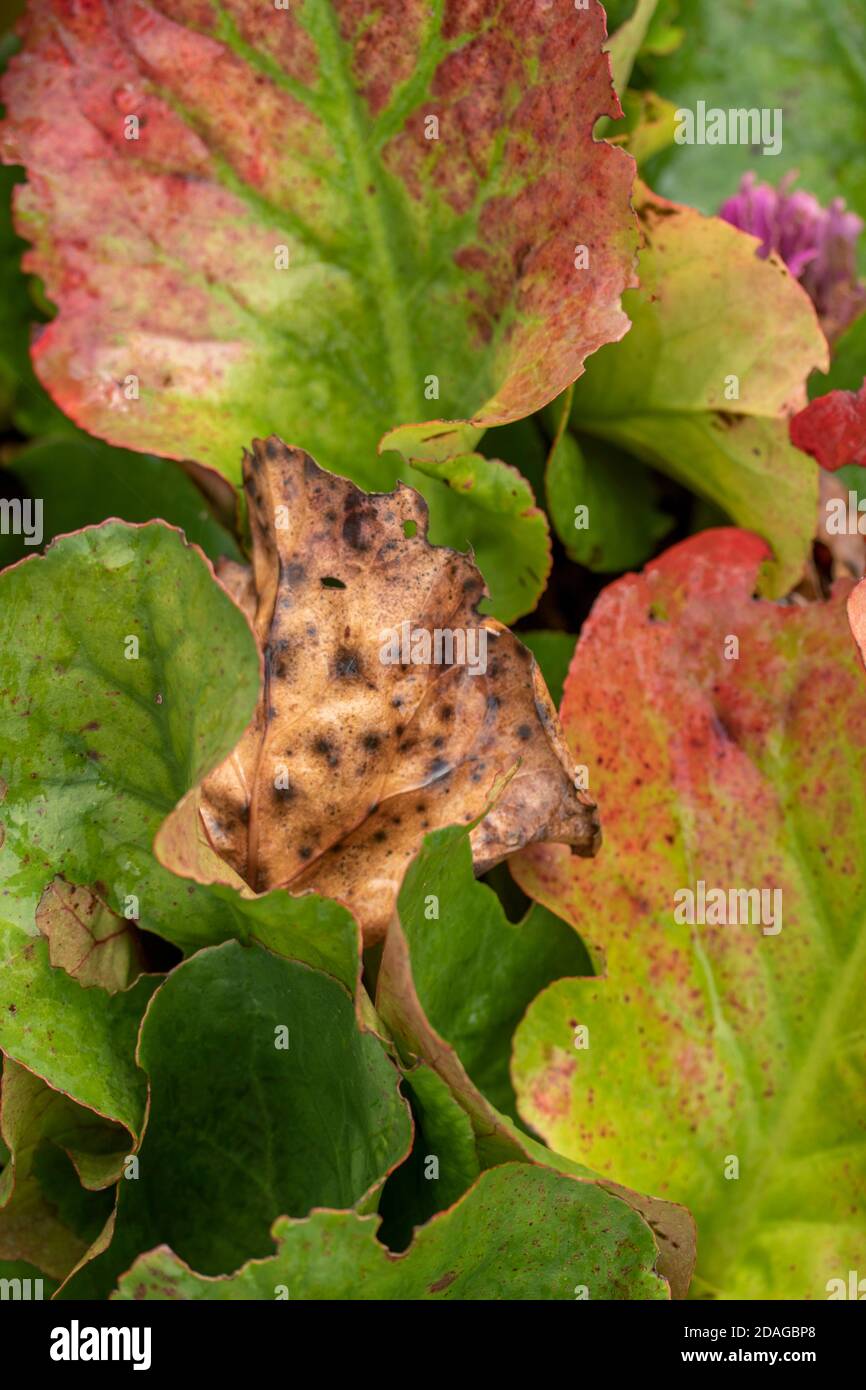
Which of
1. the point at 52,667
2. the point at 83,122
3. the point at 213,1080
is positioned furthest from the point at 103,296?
the point at 213,1080

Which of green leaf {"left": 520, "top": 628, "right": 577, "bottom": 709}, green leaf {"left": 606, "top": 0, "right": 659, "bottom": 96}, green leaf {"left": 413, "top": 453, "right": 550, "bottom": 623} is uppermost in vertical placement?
green leaf {"left": 606, "top": 0, "right": 659, "bottom": 96}

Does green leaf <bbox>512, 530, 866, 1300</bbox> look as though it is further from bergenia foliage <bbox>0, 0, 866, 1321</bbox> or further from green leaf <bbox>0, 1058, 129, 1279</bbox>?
green leaf <bbox>0, 1058, 129, 1279</bbox>

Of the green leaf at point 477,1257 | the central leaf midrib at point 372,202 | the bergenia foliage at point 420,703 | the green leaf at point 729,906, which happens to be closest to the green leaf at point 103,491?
the bergenia foliage at point 420,703

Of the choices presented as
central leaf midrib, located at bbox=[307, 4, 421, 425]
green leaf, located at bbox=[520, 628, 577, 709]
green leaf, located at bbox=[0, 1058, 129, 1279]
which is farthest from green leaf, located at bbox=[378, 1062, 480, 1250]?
central leaf midrib, located at bbox=[307, 4, 421, 425]

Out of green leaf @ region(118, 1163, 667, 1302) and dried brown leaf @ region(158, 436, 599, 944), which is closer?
green leaf @ region(118, 1163, 667, 1302)

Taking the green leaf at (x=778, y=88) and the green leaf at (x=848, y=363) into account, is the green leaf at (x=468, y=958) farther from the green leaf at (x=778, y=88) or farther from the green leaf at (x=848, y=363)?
the green leaf at (x=778, y=88)

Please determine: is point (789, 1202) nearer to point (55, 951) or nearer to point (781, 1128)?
point (781, 1128)
